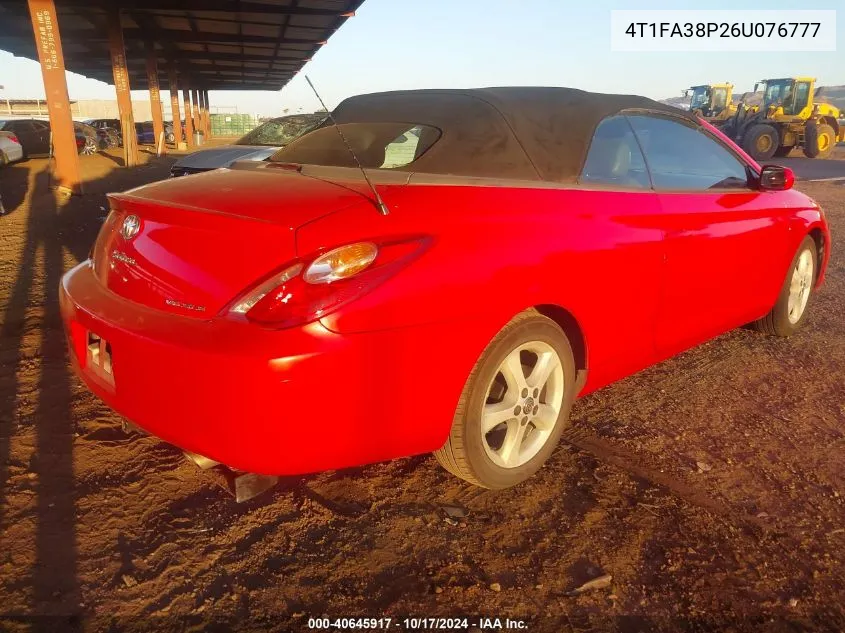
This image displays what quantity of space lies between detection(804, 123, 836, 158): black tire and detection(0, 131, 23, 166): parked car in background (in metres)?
26.2

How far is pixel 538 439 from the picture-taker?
7.77 feet

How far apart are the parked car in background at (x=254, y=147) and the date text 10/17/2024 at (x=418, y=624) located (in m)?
→ 6.54

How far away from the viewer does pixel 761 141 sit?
22234mm

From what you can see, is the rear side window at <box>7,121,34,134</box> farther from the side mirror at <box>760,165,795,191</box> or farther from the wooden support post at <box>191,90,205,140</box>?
the wooden support post at <box>191,90,205,140</box>

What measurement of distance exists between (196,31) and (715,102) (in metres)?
21.4

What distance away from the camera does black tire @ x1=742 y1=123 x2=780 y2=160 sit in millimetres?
21953

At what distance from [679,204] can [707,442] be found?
1098mm

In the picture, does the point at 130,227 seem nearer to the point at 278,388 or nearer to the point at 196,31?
the point at 278,388

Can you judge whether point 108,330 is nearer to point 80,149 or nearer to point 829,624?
point 829,624

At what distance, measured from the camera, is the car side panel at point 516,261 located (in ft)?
5.81

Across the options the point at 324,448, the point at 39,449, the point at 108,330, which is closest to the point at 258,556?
the point at 324,448

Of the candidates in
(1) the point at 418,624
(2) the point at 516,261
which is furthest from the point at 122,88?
(1) the point at 418,624

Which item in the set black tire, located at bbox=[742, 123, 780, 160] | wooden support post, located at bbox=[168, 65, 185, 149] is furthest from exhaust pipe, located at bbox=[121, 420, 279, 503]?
wooden support post, located at bbox=[168, 65, 185, 149]

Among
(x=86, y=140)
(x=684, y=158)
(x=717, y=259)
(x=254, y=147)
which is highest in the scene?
(x=684, y=158)
